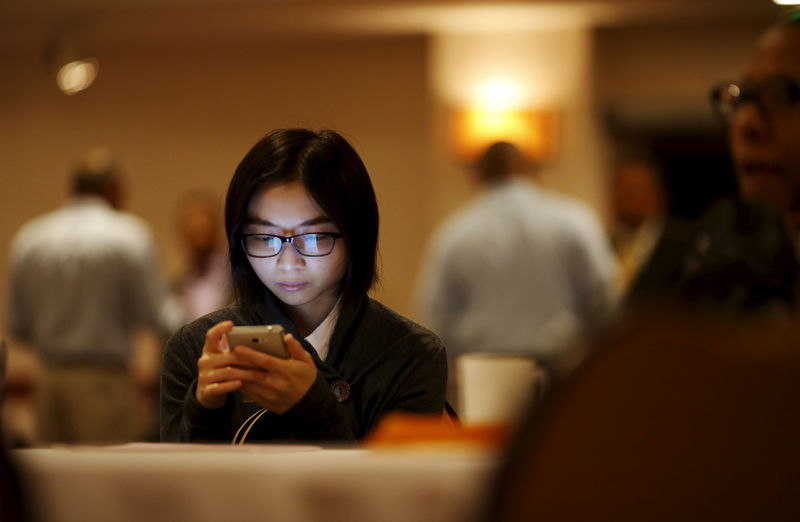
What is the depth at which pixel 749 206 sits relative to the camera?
60.0 inches

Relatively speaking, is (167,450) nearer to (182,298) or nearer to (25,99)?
(182,298)

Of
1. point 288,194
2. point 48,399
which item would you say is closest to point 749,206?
point 288,194

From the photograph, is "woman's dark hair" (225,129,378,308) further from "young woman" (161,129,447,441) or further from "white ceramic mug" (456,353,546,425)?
"white ceramic mug" (456,353,546,425)

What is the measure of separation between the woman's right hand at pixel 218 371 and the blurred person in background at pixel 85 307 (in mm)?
3209

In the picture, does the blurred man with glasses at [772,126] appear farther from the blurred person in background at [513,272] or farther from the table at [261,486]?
the blurred person in background at [513,272]

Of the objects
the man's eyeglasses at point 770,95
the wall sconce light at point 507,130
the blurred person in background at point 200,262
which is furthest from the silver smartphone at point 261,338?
the wall sconce light at point 507,130

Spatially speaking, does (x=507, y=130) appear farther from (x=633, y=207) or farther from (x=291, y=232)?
(x=291, y=232)

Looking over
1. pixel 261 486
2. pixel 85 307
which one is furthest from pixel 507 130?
pixel 261 486

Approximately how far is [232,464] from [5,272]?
676 centimetres

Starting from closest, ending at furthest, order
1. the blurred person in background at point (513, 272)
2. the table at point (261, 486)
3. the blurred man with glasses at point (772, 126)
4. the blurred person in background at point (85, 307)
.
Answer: the table at point (261, 486) < the blurred man with glasses at point (772, 126) < the blurred person in background at point (513, 272) < the blurred person in background at point (85, 307)

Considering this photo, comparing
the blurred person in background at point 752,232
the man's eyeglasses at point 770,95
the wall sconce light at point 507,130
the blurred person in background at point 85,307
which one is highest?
the wall sconce light at point 507,130

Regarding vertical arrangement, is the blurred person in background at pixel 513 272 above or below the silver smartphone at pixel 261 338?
below

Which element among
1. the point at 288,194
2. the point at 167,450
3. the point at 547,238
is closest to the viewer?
the point at 167,450

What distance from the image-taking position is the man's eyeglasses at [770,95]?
1714 mm
